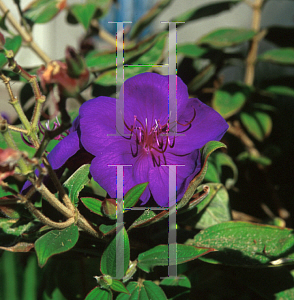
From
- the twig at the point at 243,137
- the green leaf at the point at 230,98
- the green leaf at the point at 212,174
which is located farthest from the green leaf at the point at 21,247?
the twig at the point at 243,137

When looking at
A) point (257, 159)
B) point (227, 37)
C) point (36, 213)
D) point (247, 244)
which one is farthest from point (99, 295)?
point (227, 37)

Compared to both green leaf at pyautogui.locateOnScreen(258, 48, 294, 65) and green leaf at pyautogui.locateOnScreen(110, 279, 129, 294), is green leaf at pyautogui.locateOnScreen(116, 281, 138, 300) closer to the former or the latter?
green leaf at pyautogui.locateOnScreen(110, 279, 129, 294)

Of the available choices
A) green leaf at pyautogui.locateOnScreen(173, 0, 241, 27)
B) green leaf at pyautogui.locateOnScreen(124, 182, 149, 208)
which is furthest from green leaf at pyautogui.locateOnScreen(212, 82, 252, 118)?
green leaf at pyautogui.locateOnScreen(124, 182, 149, 208)

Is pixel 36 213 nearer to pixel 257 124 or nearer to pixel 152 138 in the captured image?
pixel 152 138

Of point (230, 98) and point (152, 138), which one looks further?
point (230, 98)

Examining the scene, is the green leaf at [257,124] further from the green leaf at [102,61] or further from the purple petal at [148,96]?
the purple petal at [148,96]
